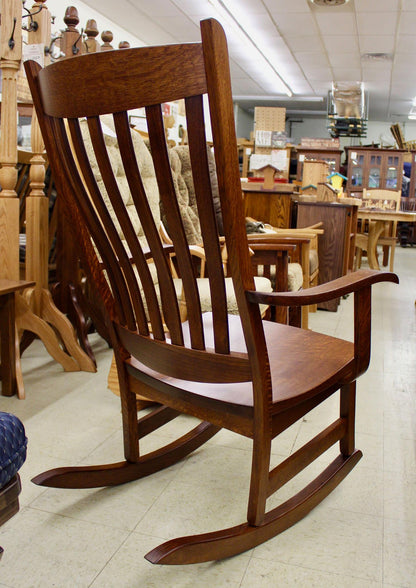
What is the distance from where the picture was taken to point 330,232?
12.6ft

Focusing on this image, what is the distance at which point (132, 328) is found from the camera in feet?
4.21

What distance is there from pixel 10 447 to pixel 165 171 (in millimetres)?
521

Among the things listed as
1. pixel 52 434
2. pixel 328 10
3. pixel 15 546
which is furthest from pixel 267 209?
pixel 328 10

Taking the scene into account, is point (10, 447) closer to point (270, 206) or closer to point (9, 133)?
point (9, 133)

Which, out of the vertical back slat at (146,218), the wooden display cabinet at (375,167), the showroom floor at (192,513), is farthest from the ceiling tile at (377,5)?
the vertical back slat at (146,218)

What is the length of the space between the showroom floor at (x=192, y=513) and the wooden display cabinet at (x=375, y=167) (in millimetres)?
8545

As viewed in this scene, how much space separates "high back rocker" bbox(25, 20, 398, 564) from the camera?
3.00ft

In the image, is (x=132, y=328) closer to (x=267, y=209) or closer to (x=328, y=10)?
(x=267, y=209)

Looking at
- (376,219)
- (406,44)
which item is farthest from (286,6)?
(376,219)

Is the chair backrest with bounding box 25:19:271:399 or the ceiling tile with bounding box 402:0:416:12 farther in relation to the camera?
the ceiling tile with bounding box 402:0:416:12

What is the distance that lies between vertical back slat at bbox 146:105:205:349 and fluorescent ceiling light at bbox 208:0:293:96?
6012 mm

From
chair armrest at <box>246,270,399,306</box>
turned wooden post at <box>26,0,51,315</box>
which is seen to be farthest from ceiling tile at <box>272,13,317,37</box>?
chair armrest at <box>246,270,399,306</box>

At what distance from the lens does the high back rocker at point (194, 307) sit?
915mm

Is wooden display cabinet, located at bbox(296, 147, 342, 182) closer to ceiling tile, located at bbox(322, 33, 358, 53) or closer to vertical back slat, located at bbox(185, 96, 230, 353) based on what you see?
ceiling tile, located at bbox(322, 33, 358, 53)
